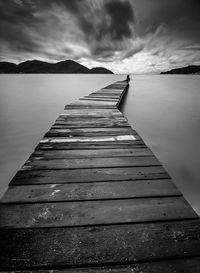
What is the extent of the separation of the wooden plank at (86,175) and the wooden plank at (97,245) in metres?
0.68

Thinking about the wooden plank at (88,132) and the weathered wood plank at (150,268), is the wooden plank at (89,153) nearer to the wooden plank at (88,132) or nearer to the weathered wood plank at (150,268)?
the wooden plank at (88,132)

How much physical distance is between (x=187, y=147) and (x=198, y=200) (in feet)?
9.36

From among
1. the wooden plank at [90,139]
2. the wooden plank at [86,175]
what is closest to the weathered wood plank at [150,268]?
the wooden plank at [86,175]

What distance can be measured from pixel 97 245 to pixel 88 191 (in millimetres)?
626

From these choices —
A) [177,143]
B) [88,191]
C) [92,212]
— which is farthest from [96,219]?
[177,143]

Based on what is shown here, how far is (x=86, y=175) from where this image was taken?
7.08 feet

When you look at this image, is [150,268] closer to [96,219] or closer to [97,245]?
[97,245]

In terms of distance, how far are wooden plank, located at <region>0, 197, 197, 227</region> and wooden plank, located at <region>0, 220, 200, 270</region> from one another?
62 mm

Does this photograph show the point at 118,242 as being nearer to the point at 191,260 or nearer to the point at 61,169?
the point at 191,260

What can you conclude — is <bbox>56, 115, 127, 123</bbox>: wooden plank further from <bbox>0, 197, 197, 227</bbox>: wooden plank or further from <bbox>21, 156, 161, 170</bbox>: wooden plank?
<bbox>0, 197, 197, 227</bbox>: wooden plank

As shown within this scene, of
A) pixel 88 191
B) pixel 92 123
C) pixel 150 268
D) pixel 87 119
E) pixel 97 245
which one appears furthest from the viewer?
pixel 87 119

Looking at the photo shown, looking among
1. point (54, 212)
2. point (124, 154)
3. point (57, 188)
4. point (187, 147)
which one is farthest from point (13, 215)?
point (187, 147)

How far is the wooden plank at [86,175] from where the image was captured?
6.66 ft

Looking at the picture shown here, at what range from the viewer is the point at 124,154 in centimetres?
271
